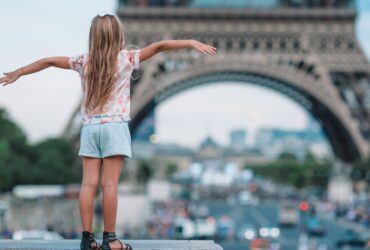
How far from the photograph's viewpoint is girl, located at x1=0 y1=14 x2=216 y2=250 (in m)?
7.09

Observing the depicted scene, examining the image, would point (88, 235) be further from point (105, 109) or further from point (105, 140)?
point (105, 109)

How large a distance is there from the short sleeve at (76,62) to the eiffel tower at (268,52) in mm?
54671

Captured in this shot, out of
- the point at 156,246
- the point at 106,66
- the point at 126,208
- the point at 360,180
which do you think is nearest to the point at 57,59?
the point at 106,66

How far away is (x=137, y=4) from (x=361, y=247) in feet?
94.7

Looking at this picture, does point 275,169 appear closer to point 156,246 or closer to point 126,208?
point 126,208

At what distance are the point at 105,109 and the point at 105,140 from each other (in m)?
0.24

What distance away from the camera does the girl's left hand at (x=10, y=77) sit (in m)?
7.37

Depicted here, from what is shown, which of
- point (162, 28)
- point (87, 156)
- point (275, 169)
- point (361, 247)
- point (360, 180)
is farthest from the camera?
point (275, 169)

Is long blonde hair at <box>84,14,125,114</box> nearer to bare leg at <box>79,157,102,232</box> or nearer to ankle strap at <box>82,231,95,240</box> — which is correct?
bare leg at <box>79,157,102,232</box>

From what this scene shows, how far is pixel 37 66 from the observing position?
733 cm

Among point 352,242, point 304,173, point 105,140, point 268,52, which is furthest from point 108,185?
point 304,173

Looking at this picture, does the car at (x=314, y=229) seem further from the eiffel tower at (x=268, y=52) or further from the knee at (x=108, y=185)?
the knee at (x=108, y=185)

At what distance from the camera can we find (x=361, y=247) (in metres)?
41.8

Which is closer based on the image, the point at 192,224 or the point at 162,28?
the point at 192,224
